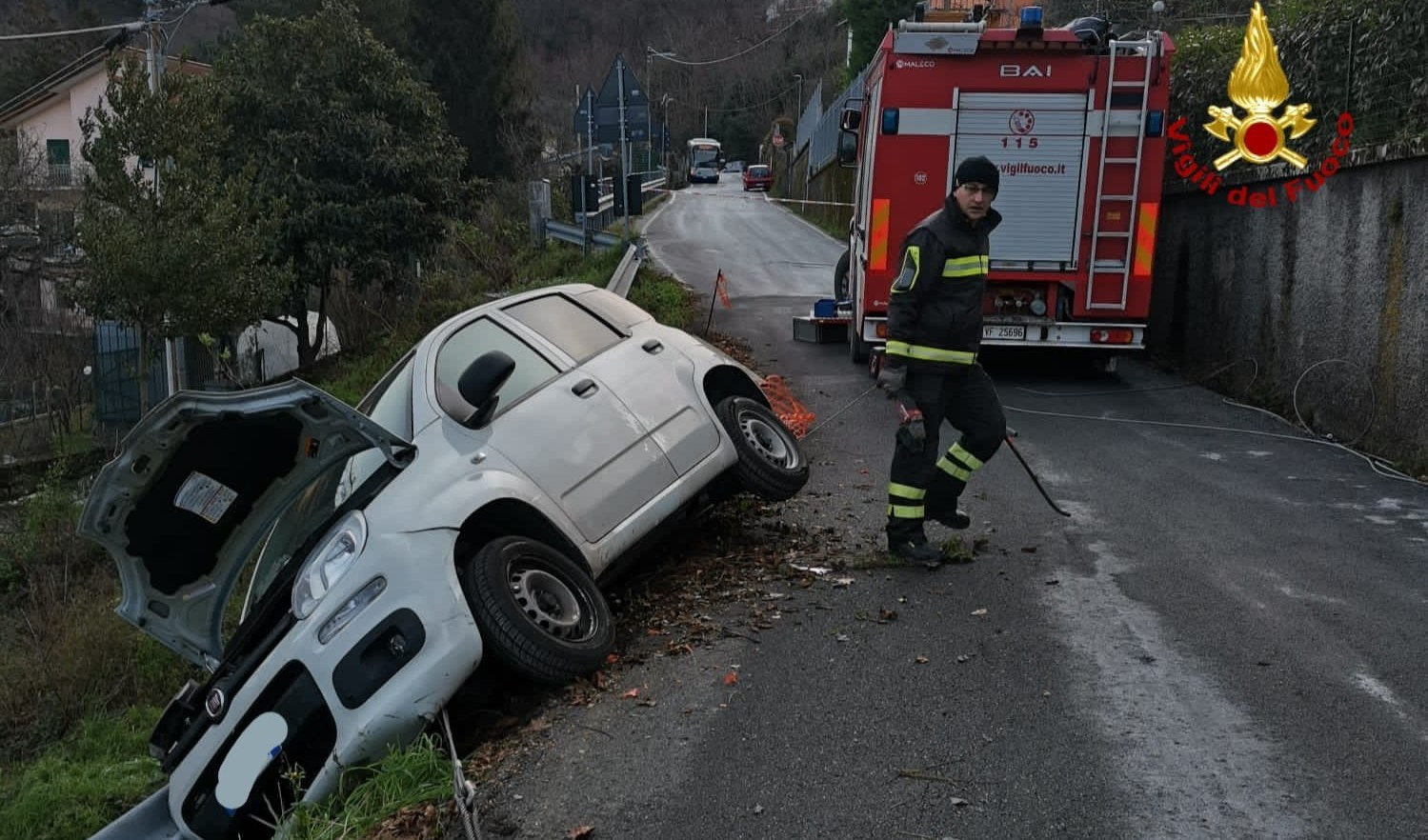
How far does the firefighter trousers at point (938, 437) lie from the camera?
19.8ft

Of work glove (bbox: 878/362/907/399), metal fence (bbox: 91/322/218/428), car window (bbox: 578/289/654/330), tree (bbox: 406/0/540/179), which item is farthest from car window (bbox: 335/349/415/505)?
tree (bbox: 406/0/540/179)

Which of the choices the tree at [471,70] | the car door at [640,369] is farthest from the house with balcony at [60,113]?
the car door at [640,369]

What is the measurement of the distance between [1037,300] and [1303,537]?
4596mm

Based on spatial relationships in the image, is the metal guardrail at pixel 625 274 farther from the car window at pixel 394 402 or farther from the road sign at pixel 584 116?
the car window at pixel 394 402

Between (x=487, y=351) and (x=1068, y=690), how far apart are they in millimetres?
3151

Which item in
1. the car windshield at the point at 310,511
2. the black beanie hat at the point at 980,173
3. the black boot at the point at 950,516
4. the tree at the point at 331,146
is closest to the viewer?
the car windshield at the point at 310,511

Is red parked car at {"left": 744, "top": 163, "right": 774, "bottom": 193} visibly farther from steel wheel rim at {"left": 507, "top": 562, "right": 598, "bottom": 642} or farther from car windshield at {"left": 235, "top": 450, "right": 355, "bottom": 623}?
steel wheel rim at {"left": 507, "top": 562, "right": 598, "bottom": 642}

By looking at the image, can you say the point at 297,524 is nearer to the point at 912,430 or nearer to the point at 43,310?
the point at 912,430

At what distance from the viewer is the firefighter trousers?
6.05 metres

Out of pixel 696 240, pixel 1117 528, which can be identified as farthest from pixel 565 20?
pixel 1117 528

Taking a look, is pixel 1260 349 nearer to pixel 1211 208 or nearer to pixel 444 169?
pixel 1211 208

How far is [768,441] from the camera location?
6.96 metres

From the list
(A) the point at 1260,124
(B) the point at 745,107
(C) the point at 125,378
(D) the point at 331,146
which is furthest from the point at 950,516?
(B) the point at 745,107

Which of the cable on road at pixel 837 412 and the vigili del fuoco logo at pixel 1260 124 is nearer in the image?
the cable on road at pixel 837 412
